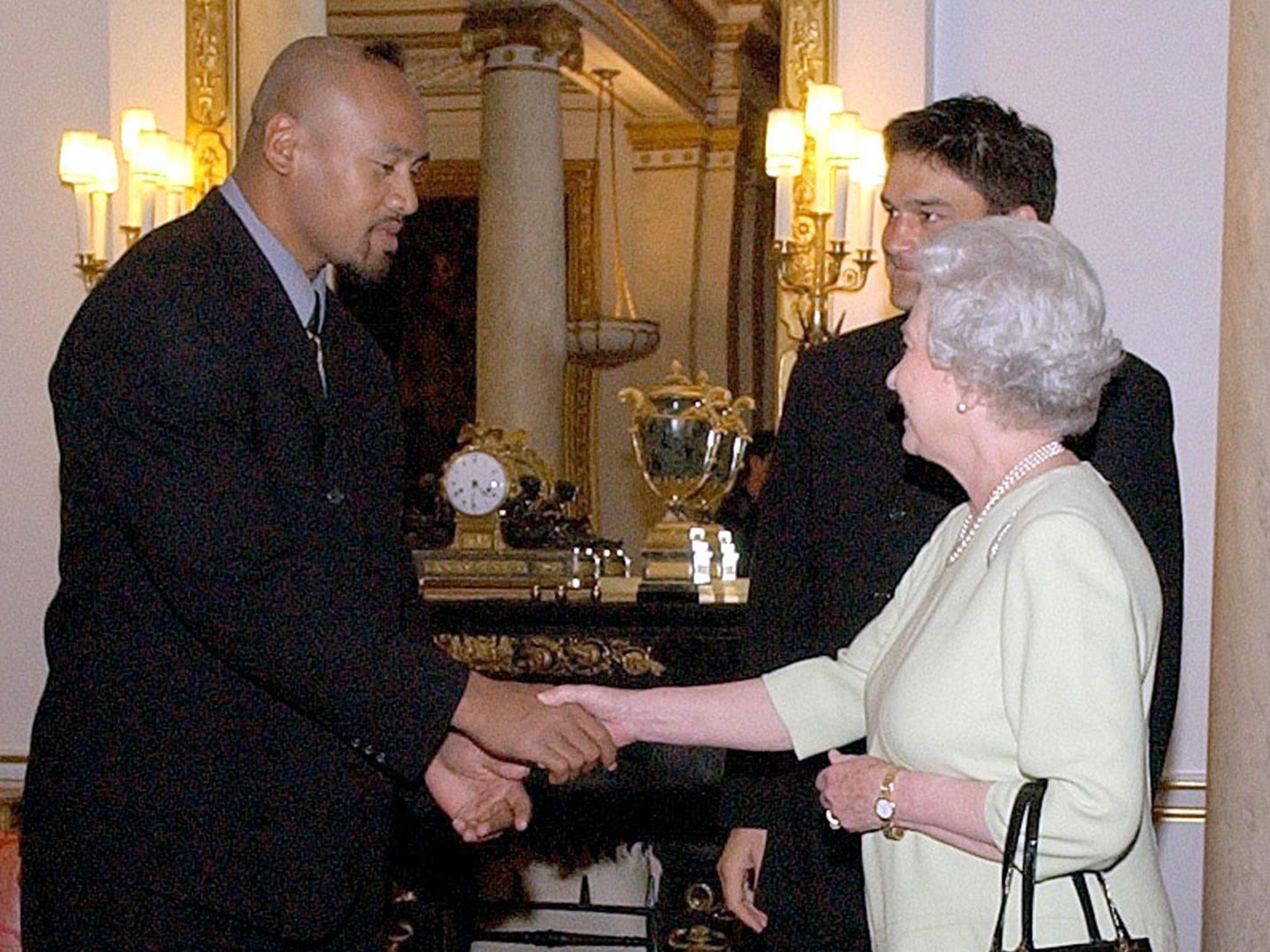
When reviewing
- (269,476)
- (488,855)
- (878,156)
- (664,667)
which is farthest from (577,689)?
(488,855)

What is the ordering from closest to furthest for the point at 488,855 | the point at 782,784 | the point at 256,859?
the point at 256,859 < the point at 782,784 < the point at 488,855

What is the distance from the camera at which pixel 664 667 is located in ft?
16.3

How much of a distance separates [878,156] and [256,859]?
3.06 meters

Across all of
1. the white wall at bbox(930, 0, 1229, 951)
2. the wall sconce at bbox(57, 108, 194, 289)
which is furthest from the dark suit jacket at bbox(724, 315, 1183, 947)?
the wall sconce at bbox(57, 108, 194, 289)

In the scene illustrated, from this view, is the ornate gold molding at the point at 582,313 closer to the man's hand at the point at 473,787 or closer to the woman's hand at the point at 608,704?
the man's hand at the point at 473,787

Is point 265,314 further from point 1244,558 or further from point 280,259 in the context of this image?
point 1244,558

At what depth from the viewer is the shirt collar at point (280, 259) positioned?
9.57 ft

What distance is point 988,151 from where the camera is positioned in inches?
120

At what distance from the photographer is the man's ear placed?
9.77 feet

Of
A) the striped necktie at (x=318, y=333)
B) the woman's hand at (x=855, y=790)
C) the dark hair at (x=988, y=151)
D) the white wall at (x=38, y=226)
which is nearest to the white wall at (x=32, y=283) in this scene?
the white wall at (x=38, y=226)

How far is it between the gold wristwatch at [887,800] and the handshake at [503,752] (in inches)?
30.5

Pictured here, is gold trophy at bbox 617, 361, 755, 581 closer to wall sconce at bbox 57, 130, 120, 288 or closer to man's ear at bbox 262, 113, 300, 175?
wall sconce at bbox 57, 130, 120, 288

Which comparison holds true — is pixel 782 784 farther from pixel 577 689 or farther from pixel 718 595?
pixel 718 595

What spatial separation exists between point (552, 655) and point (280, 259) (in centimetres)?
227
